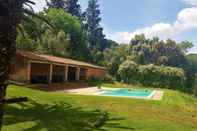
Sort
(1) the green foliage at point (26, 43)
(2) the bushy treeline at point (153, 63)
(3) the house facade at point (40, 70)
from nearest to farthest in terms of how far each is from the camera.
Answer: (3) the house facade at point (40, 70)
(1) the green foliage at point (26, 43)
(2) the bushy treeline at point (153, 63)

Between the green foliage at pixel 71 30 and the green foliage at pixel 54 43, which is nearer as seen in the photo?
the green foliage at pixel 54 43

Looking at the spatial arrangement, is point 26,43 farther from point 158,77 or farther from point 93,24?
point 93,24

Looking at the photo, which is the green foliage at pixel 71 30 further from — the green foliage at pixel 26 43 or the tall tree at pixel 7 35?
the tall tree at pixel 7 35

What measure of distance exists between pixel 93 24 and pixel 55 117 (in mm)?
74382

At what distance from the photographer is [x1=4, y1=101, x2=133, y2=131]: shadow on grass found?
12844mm

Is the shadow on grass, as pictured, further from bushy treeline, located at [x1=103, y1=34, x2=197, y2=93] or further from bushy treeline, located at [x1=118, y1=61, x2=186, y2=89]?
bushy treeline, located at [x1=103, y1=34, x2=197, y2=93]

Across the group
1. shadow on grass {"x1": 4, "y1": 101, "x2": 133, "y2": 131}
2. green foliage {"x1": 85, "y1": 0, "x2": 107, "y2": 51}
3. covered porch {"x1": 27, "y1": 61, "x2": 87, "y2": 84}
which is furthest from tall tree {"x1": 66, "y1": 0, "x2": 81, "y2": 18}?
shadow on grass {"x1": 4, "y1": 101, "x2": 133, "y2": 131}

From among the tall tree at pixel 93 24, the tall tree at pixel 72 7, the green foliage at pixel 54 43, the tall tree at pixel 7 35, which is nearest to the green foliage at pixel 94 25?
the tall tree at pixel 93 24

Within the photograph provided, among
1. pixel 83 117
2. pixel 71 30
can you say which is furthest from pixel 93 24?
pixel 83 117

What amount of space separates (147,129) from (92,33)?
74070 millimetres

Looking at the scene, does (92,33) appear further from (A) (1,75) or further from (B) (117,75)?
(A) (1,75)

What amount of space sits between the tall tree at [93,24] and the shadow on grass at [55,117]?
67845mm

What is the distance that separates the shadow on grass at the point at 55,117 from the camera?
12844 millimetres

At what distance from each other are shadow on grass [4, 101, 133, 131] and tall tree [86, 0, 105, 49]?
223ft
